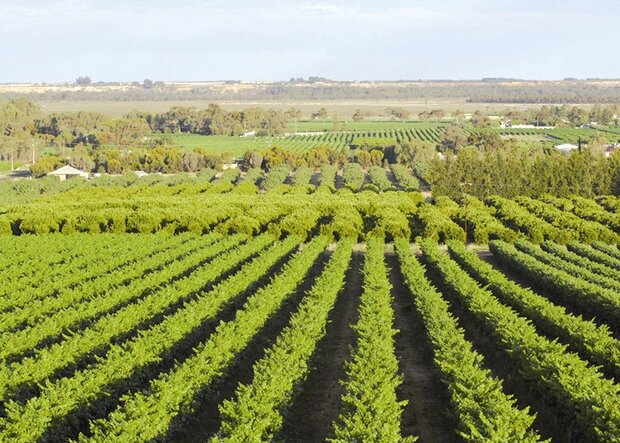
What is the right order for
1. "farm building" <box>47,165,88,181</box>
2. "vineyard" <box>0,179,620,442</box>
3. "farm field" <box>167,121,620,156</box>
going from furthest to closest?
"farm field" <box>167,121,620,156</box>
"farm building" <box>47,165,88,181</box>
"vineyard" <box>0,179,620,442</box>

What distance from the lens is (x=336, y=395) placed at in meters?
19.5

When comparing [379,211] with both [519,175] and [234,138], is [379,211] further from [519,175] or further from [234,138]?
[234,138]

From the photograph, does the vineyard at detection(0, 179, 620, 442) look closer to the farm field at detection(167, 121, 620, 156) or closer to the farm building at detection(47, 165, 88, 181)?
the farm building at detection(47, 165, 88, 181)

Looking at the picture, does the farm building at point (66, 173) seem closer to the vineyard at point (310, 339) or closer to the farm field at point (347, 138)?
the farm field at point (347, 138)

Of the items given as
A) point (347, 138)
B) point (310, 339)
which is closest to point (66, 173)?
point (347, 138)

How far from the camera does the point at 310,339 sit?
19.7 metres

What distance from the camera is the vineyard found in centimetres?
1475

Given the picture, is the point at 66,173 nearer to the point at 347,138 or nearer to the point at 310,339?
the point at 347,138

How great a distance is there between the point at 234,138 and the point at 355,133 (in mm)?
34729

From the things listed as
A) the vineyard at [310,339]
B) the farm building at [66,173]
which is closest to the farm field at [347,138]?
the farm building at [66,173]

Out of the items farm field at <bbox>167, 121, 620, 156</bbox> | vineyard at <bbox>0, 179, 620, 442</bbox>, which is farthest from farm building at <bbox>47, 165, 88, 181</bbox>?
vineyard at <bbox>0, 179, 620, 442</bbox>

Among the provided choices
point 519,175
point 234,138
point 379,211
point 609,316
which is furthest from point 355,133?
point 609,316

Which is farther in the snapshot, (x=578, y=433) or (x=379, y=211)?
(x=379, y=211)

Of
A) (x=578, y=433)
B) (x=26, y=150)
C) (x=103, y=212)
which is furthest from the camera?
(x=26, y=150)
